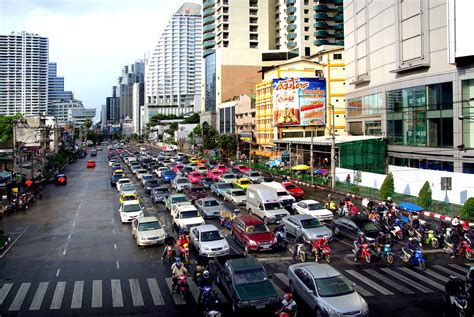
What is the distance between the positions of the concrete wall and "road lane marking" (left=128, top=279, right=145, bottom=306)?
86.1ft

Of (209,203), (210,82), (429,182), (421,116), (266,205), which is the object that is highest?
Result: (210,82)

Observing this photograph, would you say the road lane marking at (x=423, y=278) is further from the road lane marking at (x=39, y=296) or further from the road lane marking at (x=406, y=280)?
the road lane marking at (x=39, y=296)

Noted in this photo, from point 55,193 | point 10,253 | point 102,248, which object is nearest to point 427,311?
point 102,248

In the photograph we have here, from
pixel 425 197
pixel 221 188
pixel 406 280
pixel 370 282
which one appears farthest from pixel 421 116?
pixel 370 282

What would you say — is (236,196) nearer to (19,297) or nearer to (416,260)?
(416,260)

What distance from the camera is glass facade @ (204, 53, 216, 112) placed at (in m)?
135

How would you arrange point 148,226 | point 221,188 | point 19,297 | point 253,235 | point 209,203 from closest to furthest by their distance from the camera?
1. point 19,297
2. point 253,235
3. point 148,226
4. point 209,203
5. point 221,188

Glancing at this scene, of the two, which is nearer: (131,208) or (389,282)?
(389,282)

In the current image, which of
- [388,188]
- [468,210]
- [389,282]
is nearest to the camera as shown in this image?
[389,282]

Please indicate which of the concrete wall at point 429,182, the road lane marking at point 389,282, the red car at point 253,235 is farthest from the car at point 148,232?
the concrete wall at point 429,182

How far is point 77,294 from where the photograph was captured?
56.0 ft

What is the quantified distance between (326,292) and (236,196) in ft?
77.3

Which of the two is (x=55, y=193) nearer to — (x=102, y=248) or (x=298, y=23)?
(x=102, y=248)

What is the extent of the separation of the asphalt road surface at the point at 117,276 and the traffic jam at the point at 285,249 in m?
0.23
